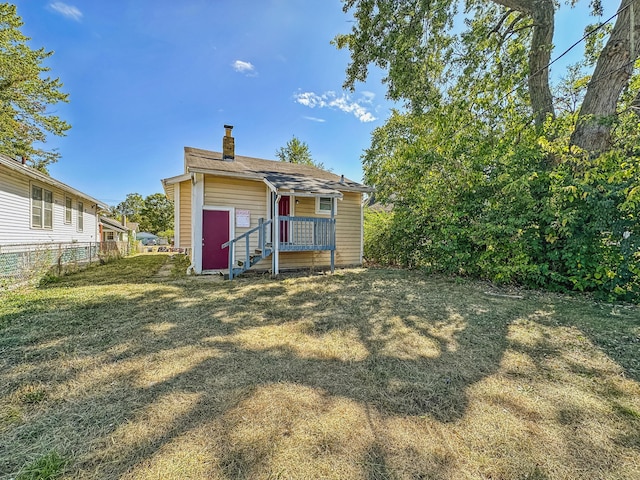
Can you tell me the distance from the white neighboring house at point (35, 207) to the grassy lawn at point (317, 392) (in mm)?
5112

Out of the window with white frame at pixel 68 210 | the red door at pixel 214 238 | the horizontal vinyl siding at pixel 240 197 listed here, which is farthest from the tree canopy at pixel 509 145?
the window with white frame at pixel 68 210

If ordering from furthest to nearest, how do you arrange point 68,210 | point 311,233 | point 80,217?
1. point 80,217
2. point 68,210
3. point 311,233

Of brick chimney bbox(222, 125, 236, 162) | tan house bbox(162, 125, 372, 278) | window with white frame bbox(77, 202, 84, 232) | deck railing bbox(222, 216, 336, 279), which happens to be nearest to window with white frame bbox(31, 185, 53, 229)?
window with white frame bbox(77, 202, 84, 232)

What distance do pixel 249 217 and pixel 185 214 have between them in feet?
10.7

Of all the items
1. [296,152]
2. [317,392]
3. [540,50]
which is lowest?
[317,392]

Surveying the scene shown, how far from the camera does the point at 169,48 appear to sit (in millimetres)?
10266

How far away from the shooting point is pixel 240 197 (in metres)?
9.10

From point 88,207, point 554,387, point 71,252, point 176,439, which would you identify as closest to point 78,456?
point 176,439

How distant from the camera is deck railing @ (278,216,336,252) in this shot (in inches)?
351

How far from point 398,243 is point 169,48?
37.0ft

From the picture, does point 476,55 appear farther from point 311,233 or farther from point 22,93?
point 22,93

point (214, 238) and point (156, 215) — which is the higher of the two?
point (156, 215)

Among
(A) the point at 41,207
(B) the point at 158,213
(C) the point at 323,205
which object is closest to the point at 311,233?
(C) the point at 323,205

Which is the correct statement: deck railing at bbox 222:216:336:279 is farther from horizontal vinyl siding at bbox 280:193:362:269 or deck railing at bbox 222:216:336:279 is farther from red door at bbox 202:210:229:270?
horizontal vinyl siding at bbox 280:193:362:269
